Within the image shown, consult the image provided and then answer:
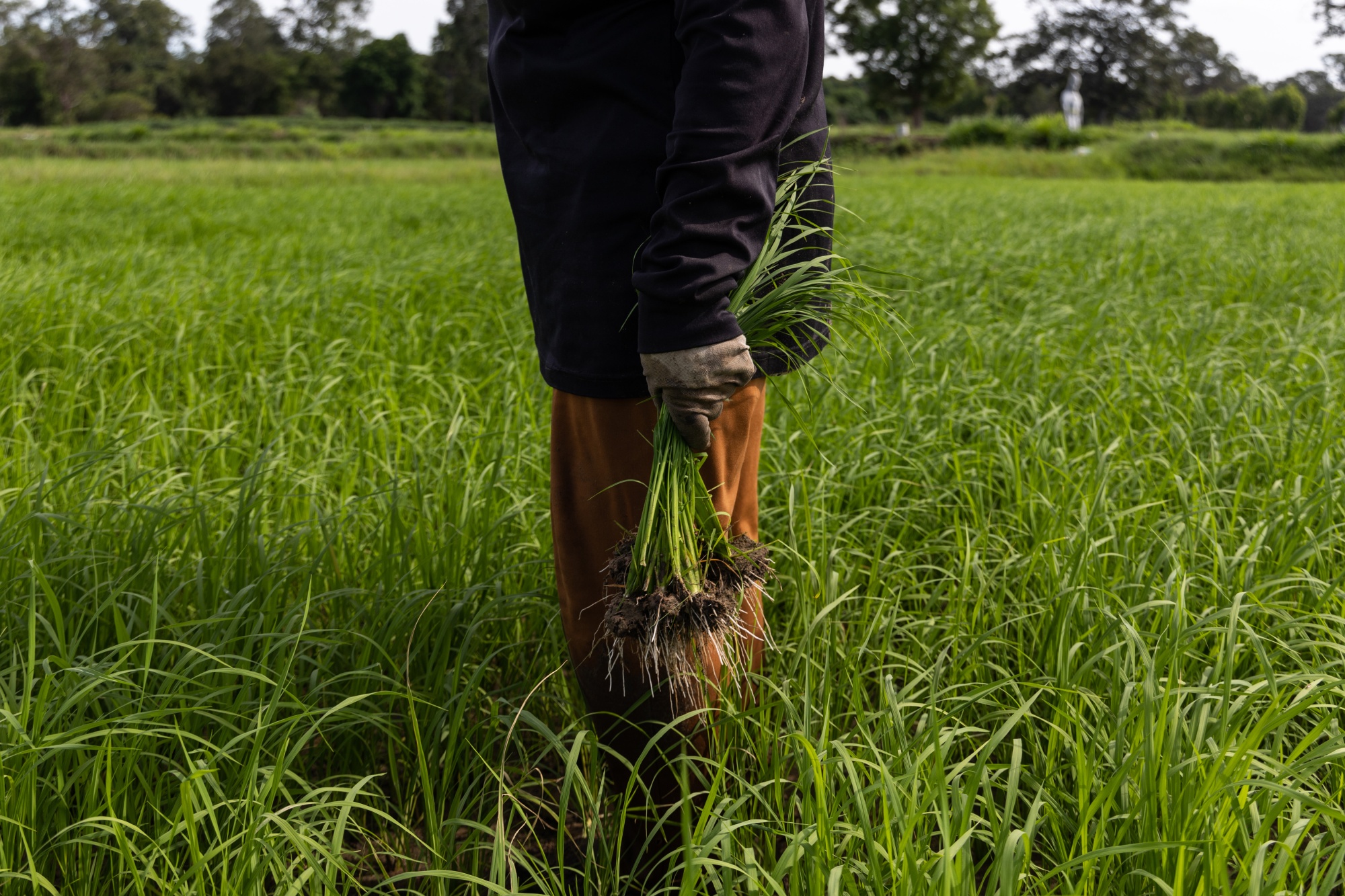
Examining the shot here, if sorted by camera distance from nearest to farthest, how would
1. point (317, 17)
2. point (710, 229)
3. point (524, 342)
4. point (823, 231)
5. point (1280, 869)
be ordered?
point (1280, 869) < point (710, 229) < point (823, 231) < point (524, 342) < point (317, 17)

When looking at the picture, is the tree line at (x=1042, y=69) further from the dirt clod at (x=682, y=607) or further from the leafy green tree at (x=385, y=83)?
the dirt clod at (x=682, y=607)

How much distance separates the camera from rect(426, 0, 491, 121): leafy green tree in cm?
6606

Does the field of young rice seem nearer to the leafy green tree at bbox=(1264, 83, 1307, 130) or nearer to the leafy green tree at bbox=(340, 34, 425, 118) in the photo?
the leafy green tree at bbox=(340, 34, 425, 118)

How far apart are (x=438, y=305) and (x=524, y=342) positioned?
2.89 feet

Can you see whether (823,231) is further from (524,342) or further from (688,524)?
(524,342)

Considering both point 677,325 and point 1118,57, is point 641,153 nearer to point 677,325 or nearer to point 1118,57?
point 677,325

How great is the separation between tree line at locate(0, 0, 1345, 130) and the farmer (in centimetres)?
5758

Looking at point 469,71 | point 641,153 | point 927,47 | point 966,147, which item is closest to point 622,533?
point 641,153

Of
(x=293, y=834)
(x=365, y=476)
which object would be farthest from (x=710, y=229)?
(x=365, y=476)

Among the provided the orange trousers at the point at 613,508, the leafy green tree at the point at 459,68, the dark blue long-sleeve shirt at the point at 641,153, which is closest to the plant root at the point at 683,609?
the orange trousers at the point at 613,508

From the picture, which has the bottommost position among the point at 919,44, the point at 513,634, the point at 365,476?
the point at 513,634

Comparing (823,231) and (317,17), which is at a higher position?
(317,17)

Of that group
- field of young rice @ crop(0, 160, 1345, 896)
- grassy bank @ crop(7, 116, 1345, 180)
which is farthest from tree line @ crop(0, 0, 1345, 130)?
field of young rice @ crop(0, 160, 1345, 896)

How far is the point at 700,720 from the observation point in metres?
1.47
